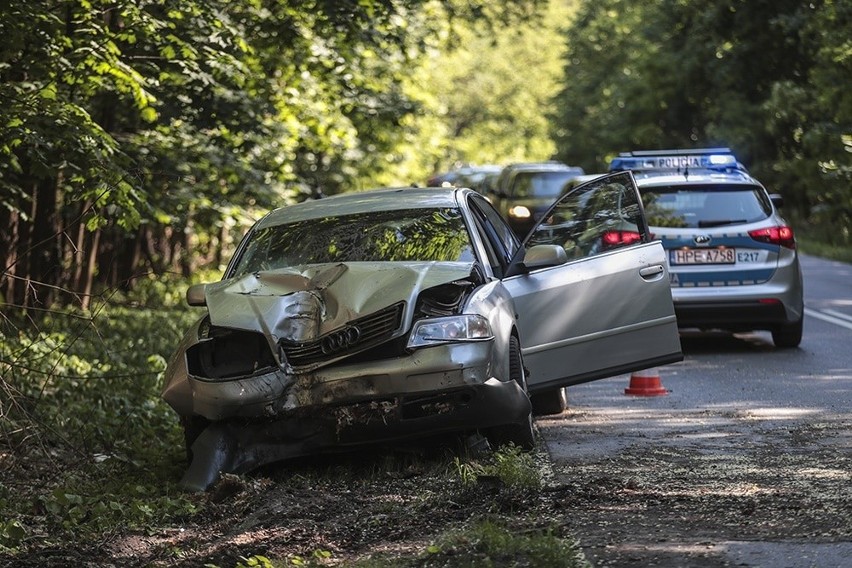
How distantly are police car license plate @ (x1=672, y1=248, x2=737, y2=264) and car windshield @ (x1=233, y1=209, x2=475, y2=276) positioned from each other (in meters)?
4.48

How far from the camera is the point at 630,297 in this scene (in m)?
9.42

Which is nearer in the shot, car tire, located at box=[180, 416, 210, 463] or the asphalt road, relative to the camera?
the asphalt road

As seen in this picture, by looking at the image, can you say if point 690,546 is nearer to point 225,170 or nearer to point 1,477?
point 1,477

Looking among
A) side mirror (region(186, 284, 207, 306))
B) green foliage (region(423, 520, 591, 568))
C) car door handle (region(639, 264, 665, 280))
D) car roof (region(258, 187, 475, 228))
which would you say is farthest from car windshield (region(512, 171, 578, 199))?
green foliage (region(423, 520, 591, 568))

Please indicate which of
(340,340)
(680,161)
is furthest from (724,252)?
(340,340)

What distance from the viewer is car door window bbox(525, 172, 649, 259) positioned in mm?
9805

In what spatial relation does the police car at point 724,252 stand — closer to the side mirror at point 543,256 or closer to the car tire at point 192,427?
the side mirror at point 543,256

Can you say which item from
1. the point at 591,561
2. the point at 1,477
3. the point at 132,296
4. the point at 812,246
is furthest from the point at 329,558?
the point at 812,246

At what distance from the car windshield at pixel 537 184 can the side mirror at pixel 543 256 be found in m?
21.7

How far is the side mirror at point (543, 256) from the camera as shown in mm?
8812

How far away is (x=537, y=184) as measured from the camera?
101 ft

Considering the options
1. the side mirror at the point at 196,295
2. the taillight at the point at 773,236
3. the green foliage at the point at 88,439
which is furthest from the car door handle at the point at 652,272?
the taillight at the point at 773,236

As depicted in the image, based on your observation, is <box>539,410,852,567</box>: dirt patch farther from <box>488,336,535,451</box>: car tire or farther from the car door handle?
the car door handle

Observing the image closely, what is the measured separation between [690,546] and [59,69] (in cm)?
707
